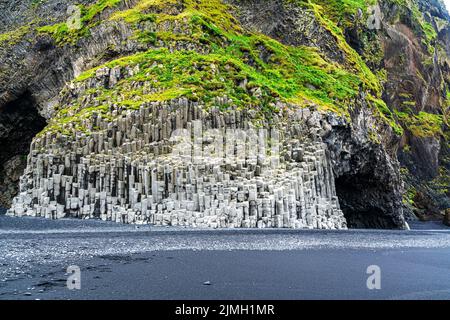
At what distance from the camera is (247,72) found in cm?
5588

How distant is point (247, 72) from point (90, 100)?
18.3 m

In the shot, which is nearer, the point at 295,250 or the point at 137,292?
the point at 137,292

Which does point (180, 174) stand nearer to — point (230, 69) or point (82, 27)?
point (230, 69)

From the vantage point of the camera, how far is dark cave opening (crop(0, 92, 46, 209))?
74.0 m

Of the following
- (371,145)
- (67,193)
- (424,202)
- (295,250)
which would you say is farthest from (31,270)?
(424,202)

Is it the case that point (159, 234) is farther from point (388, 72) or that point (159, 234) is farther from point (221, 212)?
point (388, 72)

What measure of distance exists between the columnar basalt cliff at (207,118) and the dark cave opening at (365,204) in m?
0.15

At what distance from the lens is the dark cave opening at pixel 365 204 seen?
6050cm

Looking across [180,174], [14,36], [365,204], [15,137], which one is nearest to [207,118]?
[180,174]

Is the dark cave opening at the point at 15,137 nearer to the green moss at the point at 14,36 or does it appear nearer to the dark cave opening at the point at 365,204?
the green moss at the point at 14,36

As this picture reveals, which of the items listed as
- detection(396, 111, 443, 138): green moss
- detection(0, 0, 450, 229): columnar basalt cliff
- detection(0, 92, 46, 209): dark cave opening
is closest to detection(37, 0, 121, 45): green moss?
detection(0, 0, 450, 229): columnar basalt cliff

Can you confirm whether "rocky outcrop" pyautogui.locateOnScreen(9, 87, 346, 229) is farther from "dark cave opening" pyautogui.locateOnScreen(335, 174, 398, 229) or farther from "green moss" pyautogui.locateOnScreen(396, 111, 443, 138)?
"green moss" pyautogui.locateOnScreen(396, 111, 443, 138)

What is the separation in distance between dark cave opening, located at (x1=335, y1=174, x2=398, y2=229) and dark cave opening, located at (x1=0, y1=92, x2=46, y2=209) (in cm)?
4790

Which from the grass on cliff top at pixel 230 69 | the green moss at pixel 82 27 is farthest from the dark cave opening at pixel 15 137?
the grass on cliff top at pixel 230 69
